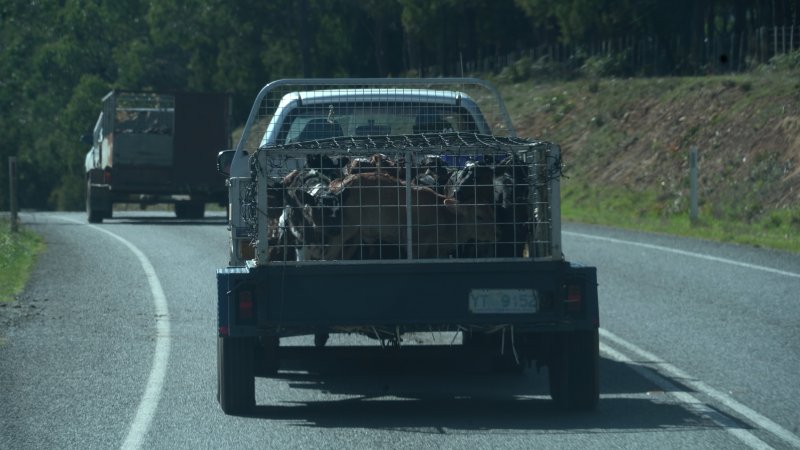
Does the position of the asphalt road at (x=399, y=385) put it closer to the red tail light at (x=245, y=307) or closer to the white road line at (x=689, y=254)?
the white road line at (x=689, y=254)

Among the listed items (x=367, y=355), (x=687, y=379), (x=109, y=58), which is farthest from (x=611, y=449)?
(x=109, y=58)

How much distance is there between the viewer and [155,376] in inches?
373

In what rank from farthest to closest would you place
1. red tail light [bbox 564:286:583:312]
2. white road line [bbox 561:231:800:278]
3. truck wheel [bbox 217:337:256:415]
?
1. white road line [bbox 561:231:800:278]
2. truck wheel [bbox 217:337:256:415]
3. red tail light [bbox 564:286:583:312]

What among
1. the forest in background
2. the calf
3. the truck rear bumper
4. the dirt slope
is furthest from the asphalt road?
the forest in background

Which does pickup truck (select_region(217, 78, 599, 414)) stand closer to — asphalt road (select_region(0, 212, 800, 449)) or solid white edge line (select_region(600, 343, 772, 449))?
asphalt road (select_region(0, 212, 800, 449))

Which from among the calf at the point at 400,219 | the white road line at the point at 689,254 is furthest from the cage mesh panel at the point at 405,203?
the white road line at the point at 689,254

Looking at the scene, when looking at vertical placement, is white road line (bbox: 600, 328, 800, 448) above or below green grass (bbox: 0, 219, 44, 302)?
below

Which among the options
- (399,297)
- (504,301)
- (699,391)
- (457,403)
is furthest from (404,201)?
(699,391)

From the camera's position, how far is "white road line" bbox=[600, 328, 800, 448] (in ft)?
24.4

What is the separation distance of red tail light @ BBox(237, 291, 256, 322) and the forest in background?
108 ft

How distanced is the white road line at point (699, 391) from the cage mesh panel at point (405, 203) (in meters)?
1.46

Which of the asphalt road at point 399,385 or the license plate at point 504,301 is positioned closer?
the asphalt road at point 399,385

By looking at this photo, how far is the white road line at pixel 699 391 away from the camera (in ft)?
24.4

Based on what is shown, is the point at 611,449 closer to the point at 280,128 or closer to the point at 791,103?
the point at 280,128
